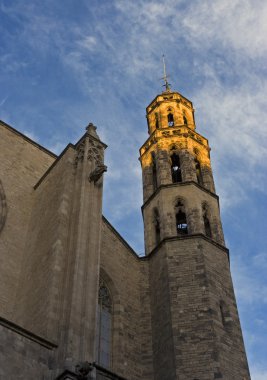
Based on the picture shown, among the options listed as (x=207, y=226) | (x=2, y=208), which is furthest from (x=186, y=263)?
(x=2, y=208)

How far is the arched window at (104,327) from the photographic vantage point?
49.0ft

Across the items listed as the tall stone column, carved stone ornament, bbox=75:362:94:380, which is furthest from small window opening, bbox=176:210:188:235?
carved stone ornament, bbox=75:362:94:380

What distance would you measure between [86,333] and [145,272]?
7.86 metres

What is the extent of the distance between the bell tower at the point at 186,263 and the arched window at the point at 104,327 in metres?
1.37

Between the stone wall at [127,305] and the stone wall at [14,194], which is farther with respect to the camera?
the stone wall at [127,305]

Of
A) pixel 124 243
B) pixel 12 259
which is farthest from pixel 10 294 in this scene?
pixel 124 243

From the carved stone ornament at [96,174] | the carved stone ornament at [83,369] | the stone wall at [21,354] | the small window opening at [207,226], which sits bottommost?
the carved stone ornament at [83,369]

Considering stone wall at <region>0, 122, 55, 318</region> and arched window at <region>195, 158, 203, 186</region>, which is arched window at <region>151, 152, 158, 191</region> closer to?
arched window at <region>195, 158, 203, 186</region>

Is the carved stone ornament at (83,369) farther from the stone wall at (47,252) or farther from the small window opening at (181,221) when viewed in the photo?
the small window opening at (181,221)

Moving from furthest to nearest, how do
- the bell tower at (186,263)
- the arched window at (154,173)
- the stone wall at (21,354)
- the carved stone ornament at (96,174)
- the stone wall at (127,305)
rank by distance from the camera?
the arched window at (154,173)
the stone wall at (127,305)
the bell tower at (186,263)
the carved stone ornament at (96,174)
the stone wall at (21,354)

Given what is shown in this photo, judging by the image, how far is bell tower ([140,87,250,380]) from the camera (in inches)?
594

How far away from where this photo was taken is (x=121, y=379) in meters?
10.9

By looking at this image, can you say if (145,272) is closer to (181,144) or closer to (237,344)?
(237,344)

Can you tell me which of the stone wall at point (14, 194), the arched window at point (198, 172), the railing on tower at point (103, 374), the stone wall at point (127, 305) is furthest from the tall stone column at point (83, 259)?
the arched window at point (198, 172)
